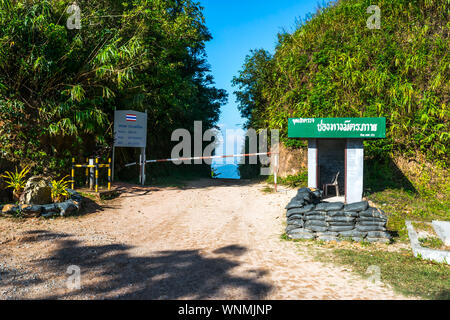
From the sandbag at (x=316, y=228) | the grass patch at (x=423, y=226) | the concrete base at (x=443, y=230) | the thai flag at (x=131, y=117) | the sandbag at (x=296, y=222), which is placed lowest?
the grass patch at (x=423, y=226)

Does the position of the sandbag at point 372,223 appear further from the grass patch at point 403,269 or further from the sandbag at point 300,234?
Answer: the sandbag at point 300,234

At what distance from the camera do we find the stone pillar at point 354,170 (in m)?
8.93

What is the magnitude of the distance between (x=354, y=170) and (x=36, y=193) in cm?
945

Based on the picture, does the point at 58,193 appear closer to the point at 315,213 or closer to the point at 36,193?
the point at 36,193

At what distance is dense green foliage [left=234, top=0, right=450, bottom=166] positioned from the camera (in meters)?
12.1

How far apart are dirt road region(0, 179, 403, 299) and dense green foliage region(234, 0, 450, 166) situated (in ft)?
25.5

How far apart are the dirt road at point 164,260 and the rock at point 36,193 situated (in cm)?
75

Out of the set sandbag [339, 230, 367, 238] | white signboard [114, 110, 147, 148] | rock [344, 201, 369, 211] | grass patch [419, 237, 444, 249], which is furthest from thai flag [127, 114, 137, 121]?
grass patch [419, 237, 444, 249]

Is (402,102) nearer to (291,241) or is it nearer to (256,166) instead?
(291,241)

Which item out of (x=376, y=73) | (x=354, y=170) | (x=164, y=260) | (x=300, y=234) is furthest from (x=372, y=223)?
(x=376, y=73)

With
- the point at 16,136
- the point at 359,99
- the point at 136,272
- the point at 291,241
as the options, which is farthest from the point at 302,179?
the point at 16,136

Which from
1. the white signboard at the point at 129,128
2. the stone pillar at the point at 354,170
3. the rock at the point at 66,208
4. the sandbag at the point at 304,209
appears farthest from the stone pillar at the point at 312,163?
the white signboard at the point at 129,128

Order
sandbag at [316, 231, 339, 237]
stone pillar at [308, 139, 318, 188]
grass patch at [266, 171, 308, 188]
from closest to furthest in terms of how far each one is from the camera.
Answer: sandbag at [316, 231, 339, 237]
stone pillar at [308, 139, 318, 188]
grass patch at [266, 171, 308, 188]

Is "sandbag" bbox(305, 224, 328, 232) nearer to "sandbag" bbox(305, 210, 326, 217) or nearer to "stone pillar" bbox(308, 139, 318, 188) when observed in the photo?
"sandbag" bbox(305, 210, 326, 217)
